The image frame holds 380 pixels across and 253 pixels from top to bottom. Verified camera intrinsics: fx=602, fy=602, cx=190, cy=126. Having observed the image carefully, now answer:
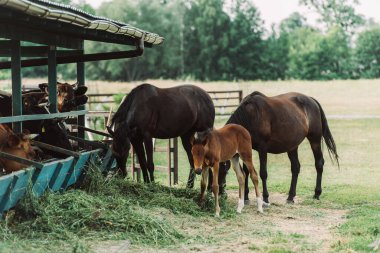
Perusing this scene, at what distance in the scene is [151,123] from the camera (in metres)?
9.84

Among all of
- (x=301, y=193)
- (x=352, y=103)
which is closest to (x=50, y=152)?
(x=301, y=193)

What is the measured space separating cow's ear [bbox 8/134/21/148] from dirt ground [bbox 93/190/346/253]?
1.85 m

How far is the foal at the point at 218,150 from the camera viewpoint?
7.95m

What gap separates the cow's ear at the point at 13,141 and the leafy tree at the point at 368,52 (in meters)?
65.2

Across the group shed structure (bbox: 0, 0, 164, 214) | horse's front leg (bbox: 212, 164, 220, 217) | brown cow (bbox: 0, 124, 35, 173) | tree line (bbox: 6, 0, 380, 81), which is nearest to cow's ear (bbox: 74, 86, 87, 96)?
shed structure (bbox: 0, 0, 164, 214)

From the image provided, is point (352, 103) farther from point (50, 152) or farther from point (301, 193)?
point (50, 152)

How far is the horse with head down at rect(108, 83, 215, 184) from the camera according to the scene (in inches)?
364

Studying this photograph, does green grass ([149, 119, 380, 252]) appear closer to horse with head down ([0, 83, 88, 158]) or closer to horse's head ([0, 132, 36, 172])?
horse with head down ([0, 83, 88, 158])

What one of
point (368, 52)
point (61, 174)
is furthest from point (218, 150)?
point (368, 52)

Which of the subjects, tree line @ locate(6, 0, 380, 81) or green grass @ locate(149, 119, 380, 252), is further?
tree line @ locate(6, 0, 380, 81)

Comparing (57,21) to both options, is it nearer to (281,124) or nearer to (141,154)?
(141,154)

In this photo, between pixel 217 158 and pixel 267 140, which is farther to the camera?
pixel 267 140

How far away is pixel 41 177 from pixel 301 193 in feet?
20.5

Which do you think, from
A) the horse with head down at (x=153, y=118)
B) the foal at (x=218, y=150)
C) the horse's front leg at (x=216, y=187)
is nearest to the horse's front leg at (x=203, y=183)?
the foal at (x=218, y=150)
